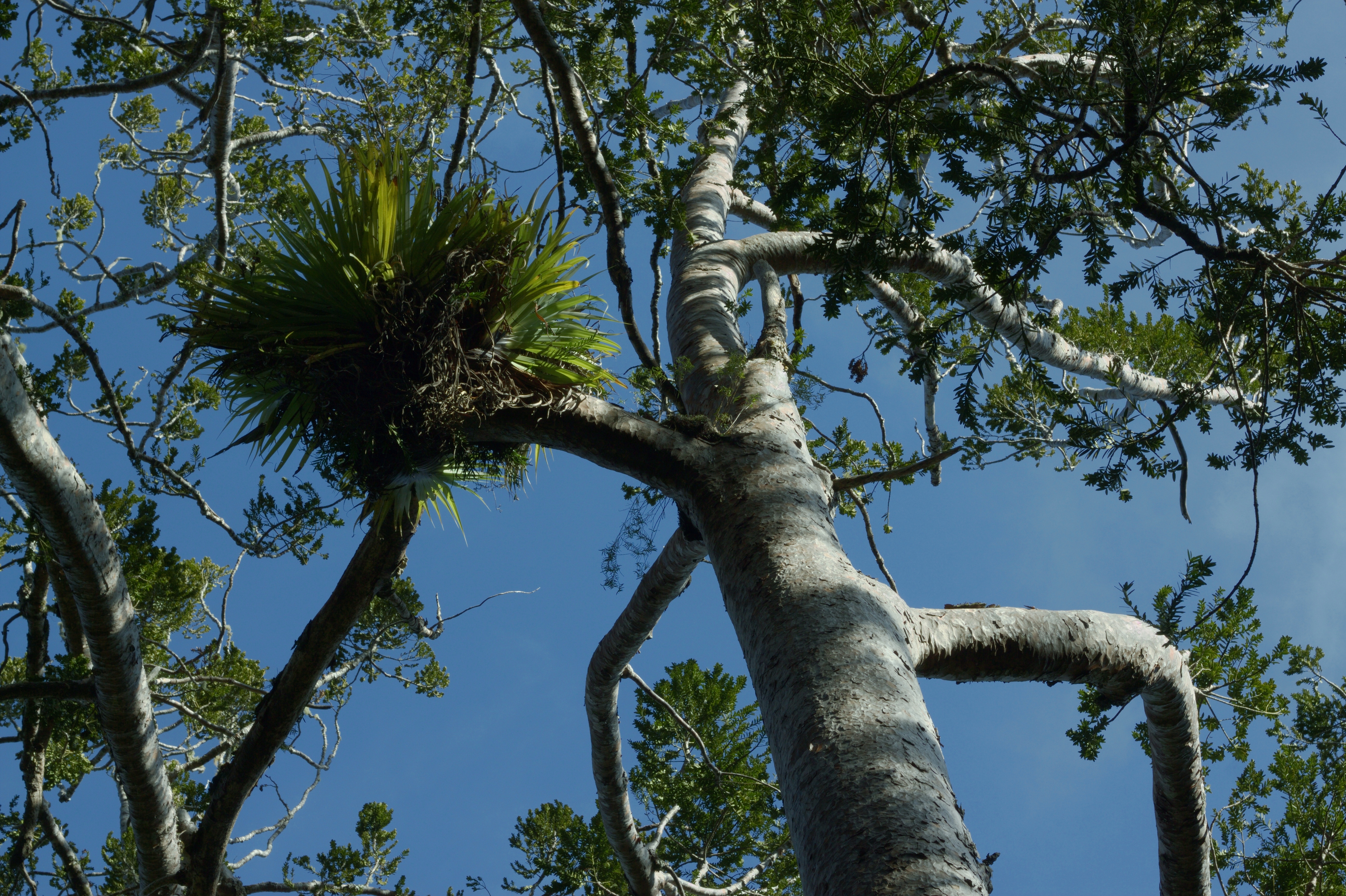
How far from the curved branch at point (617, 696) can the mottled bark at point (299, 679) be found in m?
1.03

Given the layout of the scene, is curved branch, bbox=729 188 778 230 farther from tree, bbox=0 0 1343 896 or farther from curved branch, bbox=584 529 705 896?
curved branch, bbox=584 529 705 896

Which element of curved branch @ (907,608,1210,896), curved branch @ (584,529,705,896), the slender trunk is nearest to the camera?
the slender trunk

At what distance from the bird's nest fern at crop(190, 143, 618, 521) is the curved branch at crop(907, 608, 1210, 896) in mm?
1507

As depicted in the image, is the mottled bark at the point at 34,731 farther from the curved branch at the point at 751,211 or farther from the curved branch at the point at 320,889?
the curved branch at the point at 751,211

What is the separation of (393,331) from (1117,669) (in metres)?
2.76

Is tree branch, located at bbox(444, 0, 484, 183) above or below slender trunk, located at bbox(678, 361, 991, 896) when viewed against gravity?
above

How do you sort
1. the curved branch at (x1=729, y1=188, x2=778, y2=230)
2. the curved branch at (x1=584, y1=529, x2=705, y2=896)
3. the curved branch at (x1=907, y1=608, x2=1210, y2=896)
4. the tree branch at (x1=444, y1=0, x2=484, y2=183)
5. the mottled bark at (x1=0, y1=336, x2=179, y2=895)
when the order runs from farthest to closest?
the curved branch at (x1=729, y1=188, x2=778, y2=230) < the tree branch at (x1=444, y1=0, x2=484, y2=183) < the curved branch at (x1=584, y1=529, x2=705, y2=896) < the mottled bark at (x1=0, y1=336, x2=179, y2=895) < the curved branch at (x1=907, y1=608, x2=1210, y2=896)

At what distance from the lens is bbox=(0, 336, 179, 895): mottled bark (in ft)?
9.19

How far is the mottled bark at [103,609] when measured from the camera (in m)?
2.80

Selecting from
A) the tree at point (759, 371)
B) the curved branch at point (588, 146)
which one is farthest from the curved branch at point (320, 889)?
the curved branch at point (588, 146)

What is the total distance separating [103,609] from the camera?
3080mm

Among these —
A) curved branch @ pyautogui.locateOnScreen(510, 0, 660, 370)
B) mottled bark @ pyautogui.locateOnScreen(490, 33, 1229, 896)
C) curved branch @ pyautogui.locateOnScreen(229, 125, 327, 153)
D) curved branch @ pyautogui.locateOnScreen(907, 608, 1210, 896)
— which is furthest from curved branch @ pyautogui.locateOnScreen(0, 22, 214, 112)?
curved branch @ pyautogui.locateOnScreen(907, 608, 1210, 896)

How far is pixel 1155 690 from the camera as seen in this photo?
322cm

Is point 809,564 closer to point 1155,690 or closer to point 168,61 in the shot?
A: point 1155,690
